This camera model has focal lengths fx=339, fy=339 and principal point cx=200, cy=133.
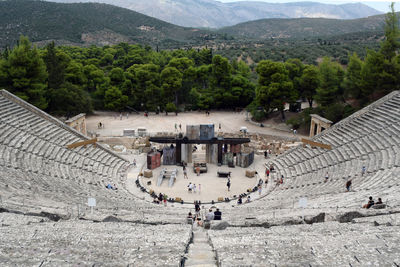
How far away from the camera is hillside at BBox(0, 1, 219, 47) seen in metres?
83.9

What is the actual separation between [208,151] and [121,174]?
21.4 ft

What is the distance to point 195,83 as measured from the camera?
151 ft

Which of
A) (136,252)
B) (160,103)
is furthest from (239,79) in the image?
(136,252)

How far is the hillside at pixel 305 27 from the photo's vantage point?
130750 millimetres

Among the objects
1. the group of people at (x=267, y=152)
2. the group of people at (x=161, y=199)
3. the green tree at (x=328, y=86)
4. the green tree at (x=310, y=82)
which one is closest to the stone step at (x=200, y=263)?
the group of people at (x=161, y=199)

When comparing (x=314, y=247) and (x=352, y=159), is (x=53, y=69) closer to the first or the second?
(x=352, y=159)

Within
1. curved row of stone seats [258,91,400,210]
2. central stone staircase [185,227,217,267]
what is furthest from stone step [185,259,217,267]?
curved row of stone seats [258,91,400,210]

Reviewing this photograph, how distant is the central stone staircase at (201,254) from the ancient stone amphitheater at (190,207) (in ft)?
0.08

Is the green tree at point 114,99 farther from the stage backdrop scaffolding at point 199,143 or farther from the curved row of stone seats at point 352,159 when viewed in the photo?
the curved row of stone seats at point 352,159

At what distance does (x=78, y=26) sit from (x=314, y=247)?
320 ft

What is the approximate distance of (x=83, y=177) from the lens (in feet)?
63.3

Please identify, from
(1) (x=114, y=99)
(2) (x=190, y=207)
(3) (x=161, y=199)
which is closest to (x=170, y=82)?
(1) (x=114, y=99)

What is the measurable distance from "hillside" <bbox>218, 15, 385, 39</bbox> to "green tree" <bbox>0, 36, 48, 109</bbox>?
365ft

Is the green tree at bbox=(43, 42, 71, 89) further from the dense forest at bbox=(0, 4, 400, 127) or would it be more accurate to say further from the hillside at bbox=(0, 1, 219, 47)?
the hillside at bbox=(0, 1, 219, 47)
